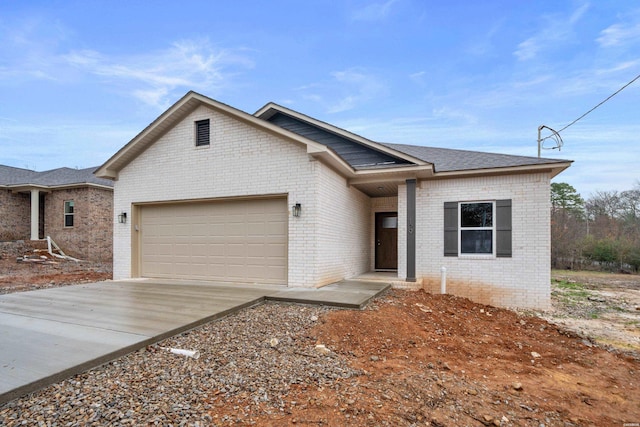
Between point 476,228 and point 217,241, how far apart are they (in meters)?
6.88

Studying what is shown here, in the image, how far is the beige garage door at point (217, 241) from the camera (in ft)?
25.0

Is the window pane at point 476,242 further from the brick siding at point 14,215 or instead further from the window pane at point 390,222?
the brick siding at point 14,215

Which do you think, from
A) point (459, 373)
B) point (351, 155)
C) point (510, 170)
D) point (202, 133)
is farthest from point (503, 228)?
point (202, 133)

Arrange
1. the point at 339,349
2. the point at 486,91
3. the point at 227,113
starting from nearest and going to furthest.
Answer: the point at 339,349 → the point at 227,113 → the point at 486,91

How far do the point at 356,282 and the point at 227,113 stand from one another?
17.6 ft

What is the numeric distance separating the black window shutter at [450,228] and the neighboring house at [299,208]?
3 centimetres

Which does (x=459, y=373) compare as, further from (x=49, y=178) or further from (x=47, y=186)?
(x=49, y=178)

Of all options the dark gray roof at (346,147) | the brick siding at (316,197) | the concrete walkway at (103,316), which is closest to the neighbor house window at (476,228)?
the brick siding at (316,197)

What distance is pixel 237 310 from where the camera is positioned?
5273 mm

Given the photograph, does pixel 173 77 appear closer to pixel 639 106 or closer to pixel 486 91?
pixel 486 91

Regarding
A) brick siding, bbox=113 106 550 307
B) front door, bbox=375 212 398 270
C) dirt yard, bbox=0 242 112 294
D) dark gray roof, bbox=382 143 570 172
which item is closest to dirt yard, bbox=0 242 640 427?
brick siding, bbox=113 106 550 307

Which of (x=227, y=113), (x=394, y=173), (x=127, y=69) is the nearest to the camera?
(x=227, y=113)

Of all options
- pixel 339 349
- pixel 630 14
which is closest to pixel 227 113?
pixel 339 349

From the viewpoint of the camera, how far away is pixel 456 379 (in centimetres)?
328
